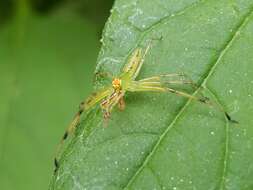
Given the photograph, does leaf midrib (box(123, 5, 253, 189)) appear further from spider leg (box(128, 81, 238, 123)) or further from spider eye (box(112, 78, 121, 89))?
spider eye (box(112, 78, 121, 89))

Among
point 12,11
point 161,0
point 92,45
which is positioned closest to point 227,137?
point 161,0

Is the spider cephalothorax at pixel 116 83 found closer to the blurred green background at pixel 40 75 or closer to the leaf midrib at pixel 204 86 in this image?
the leaf midrib at pixel 204 86

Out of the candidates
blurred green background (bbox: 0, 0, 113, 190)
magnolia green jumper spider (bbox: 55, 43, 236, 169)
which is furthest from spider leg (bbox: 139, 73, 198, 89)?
blurred green background (bbox: 0, 0, 113, 190)

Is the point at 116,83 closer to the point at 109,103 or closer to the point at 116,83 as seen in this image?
the point at 116,83

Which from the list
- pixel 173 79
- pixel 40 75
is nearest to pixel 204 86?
pixel 173 79

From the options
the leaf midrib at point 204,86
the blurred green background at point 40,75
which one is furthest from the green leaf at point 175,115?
the blurred green background at point 40,75

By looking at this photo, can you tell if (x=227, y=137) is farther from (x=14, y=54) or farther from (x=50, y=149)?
(x=14, y=54)
